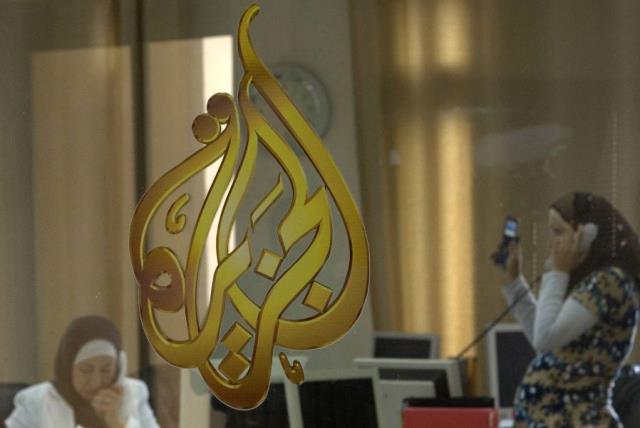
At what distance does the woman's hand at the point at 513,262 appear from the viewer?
5.88 ft

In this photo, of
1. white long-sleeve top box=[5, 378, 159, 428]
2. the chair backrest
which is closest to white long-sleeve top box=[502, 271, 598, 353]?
white long-sleeve top box=[5, 378, 159, 428]

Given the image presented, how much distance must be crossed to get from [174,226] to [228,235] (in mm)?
92

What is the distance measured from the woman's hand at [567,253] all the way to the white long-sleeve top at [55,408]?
0.69 m

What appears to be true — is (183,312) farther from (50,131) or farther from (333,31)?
(333,31)

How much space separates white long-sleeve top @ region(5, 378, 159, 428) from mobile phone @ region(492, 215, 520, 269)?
61cm

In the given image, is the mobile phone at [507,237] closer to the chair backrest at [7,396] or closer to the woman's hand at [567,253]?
the woman's hand at [567,253]

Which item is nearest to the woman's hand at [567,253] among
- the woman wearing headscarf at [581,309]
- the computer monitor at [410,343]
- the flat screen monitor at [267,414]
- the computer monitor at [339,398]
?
the woman wearing headscarf at [581,309]

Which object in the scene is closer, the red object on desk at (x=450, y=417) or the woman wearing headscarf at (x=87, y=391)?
the red object on desk at (x=450, y=417)

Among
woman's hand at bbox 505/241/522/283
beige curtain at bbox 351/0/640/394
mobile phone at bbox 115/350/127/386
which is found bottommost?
mobile phone at bbox 115/350/127/386

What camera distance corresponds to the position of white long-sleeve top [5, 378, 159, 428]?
1896mm

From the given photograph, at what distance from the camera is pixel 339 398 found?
1.82 m

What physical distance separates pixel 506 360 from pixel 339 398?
267 mm

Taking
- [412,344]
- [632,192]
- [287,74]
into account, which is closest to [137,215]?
[287,74]

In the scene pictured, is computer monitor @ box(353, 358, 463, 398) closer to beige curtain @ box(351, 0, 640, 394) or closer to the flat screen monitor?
beige curtain @ box(351, 0, 640, 394)
